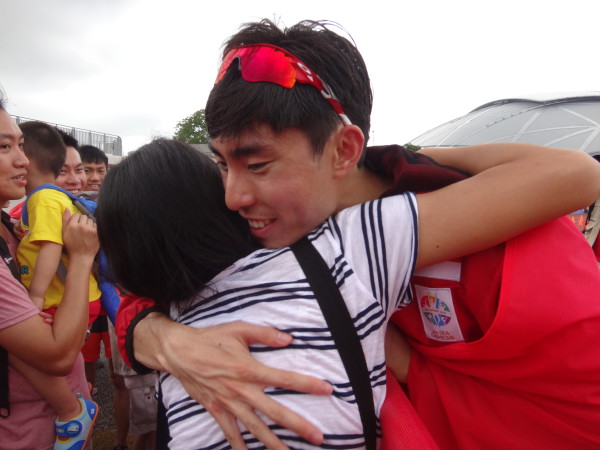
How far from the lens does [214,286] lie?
1.19m

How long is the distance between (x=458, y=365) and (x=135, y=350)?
1.17m

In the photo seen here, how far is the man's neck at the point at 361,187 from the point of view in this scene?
4.82ft

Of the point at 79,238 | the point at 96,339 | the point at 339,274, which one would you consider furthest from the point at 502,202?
the point at 96,339

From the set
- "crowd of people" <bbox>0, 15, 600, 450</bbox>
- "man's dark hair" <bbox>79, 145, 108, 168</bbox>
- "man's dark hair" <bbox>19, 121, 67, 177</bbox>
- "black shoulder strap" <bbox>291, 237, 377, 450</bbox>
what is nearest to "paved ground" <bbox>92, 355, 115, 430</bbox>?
"man's dark hair" <bbox>19, 121, 67, 177</bbox>

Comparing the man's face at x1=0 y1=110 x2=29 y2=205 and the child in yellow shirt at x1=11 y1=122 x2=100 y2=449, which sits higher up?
the man's face at x1=0 y1=110 x2=29 y2=205

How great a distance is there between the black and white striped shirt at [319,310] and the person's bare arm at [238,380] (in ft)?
0.10

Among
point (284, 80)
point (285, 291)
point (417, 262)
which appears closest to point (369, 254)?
point (417, 262)

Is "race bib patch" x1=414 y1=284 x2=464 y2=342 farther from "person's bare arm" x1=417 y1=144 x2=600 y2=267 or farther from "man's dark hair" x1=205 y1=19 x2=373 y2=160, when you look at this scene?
"man's dark hair" x1=205 y1=19 x2=373 y2=160

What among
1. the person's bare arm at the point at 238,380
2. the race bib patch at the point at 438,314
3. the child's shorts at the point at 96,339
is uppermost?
the race bib patch at the point at 438,314

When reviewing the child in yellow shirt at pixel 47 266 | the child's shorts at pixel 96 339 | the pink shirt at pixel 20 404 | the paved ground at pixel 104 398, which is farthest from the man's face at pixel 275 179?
the paved ground at pixel 104 398

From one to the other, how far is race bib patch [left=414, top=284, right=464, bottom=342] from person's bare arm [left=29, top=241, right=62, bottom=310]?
7.34 ft

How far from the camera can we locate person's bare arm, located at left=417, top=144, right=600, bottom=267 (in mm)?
1039

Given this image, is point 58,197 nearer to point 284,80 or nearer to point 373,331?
point 284,80

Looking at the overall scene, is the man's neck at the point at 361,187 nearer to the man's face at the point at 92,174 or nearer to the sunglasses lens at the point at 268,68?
the sunglasses lens at the point at 268,68
